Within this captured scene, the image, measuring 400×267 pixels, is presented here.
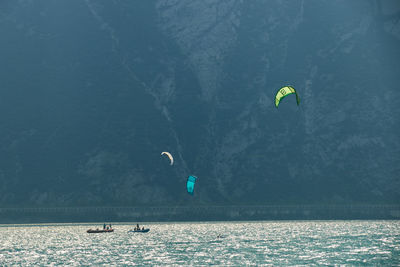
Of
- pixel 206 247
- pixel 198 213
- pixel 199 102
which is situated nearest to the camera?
pixel 206 247

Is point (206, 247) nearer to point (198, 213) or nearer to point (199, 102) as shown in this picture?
point (198, 213)

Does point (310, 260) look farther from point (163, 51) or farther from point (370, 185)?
point (163, 51)

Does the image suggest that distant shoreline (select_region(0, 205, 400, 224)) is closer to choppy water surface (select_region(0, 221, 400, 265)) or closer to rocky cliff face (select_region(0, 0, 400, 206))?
rocky cliff face (select_region(0, 0, 400, 206))

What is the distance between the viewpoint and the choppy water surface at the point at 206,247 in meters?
51.0

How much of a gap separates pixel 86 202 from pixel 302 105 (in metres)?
43.4

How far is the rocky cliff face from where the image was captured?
361ft

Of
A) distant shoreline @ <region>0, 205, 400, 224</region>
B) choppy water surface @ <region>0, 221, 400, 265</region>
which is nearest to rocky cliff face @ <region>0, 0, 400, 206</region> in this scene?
distant shoreline @ <region>0, 205, 400, 224</region>

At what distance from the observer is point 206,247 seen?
61.5 metres

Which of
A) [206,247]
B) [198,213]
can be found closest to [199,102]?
[198,213]

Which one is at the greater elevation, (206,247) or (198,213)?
(198,213)

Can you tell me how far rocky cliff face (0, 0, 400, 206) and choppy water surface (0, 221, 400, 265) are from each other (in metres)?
22.3

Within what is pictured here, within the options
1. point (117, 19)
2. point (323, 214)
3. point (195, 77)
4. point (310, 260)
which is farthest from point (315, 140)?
point (310, 260)

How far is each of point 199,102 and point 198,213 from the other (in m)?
28.9

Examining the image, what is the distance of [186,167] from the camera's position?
113 metres
